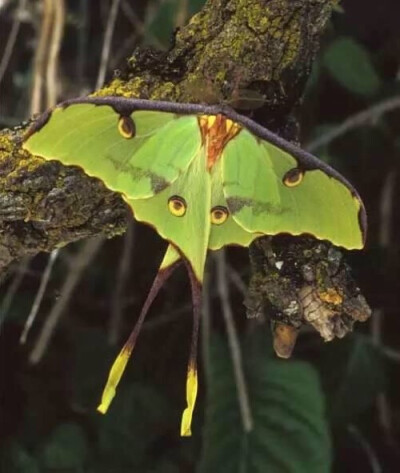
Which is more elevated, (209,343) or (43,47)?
(43,47)

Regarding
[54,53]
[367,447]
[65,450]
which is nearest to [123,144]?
[54,53]

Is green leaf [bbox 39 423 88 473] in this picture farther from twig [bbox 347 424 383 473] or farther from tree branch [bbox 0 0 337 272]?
tree branch [bbox 0 0 337 272]

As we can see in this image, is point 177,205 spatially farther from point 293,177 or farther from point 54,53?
point 54,53

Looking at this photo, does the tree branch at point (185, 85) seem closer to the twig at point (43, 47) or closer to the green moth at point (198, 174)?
the green moth at point (198, 174)

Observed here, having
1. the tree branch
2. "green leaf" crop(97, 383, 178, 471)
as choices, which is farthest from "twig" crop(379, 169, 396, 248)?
the tree branch

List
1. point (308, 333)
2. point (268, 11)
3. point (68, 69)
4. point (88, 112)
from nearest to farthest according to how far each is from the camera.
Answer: point (88, 112)
point (268, 11)
point (308, 333)
point (68, 69)

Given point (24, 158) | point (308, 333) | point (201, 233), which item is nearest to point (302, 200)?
point (201, 233)

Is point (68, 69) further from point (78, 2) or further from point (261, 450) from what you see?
point (261, 450)
